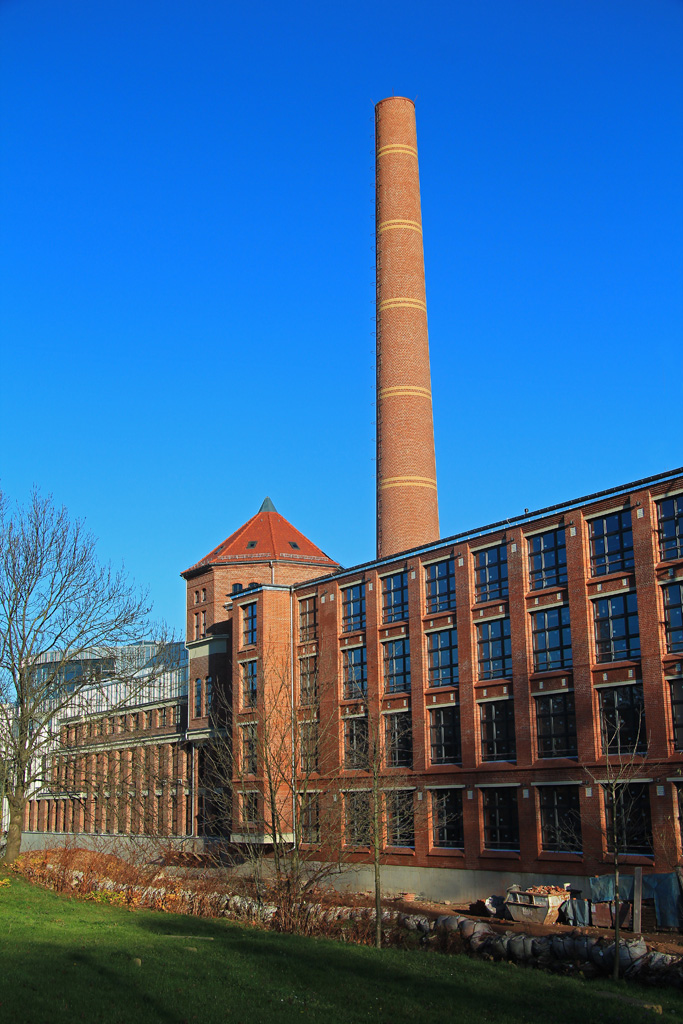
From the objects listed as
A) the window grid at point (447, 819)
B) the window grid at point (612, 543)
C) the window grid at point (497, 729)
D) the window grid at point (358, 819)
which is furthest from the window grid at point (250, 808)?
the window grid at point (612, 543)

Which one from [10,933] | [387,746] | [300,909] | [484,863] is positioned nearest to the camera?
[10,933]

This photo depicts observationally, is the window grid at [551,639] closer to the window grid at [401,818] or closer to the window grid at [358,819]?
the window grid at [401,818]

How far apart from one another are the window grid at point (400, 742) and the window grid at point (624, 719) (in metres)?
9.97

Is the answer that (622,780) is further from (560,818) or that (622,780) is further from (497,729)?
(497,729)

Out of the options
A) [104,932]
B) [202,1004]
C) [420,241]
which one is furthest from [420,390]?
[202,1004]

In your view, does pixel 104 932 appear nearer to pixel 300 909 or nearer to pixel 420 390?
A: pixel 300 909

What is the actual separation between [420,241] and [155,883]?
3817cm

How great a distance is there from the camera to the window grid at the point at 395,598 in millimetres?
42594

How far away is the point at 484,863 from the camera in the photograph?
119 ft

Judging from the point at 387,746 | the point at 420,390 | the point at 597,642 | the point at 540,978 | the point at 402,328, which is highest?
the point at 402,328

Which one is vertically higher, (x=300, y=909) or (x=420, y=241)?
(x=420, y=241)

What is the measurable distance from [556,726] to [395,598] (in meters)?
10.2

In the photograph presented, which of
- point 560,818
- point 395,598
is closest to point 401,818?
point 560,818

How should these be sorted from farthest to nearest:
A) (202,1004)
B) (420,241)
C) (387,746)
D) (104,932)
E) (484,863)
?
(420,241) < (387,746) < (484,863) < (104,932) < (202,1004)
